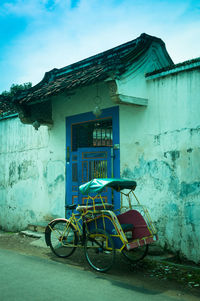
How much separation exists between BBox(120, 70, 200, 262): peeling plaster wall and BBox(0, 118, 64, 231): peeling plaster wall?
297cm

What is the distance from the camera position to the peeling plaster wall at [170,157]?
6.46 meters

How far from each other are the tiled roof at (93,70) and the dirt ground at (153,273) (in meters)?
3.89

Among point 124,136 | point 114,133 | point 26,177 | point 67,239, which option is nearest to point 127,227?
point 67,239

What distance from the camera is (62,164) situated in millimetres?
9594

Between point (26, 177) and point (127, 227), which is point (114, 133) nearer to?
point (127, 227)

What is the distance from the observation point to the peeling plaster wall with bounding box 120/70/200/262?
6465mm

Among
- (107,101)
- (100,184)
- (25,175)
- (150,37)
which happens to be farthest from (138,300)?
(25,175)

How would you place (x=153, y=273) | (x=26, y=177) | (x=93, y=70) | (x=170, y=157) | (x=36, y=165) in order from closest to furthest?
1. (x=153, y=273)
2. (x=170, y=157)
3. (x=93, y=70)
4. (x=36, y=165)
5. (x=26, y=177)

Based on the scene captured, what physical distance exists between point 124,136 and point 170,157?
4.79ft

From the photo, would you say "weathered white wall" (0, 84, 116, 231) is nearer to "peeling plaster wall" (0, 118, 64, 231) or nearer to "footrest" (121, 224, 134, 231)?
"peeling plaster wall" (0, 118, 64, 231)

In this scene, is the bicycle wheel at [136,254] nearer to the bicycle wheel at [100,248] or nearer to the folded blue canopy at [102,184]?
the bicycle wheel at [100,248]

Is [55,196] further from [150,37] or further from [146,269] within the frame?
[150,37]

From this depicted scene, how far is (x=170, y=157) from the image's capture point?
22.7 ft

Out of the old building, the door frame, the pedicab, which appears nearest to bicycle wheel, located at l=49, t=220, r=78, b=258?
the pedicab
